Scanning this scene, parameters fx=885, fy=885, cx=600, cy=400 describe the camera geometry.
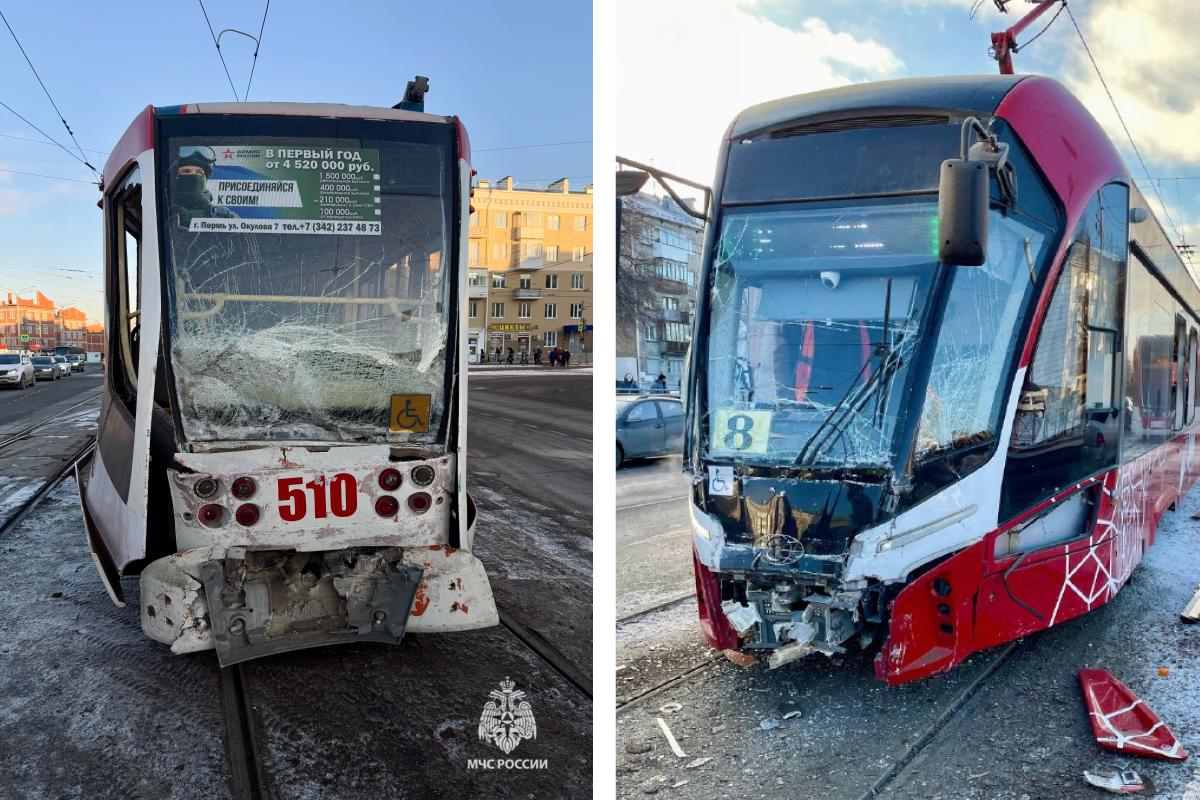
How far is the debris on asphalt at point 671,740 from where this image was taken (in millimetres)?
3676

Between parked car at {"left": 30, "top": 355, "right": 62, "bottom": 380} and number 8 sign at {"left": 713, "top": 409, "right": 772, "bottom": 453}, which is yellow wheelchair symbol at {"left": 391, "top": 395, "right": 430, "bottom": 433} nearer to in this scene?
number 8 sign at {"left": 713, "top": 409, "right": 772, "bottom": 453}

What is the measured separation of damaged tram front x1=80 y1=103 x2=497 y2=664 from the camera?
397 cm

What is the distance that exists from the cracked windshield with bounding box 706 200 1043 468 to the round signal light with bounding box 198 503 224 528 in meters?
2.23

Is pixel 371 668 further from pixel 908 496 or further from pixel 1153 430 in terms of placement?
pixel 1153 430

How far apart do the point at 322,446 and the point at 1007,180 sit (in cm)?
328

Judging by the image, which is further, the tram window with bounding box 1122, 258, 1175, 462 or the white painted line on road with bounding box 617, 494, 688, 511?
the white painted line on road with bounding box 617, 494, 688, 511

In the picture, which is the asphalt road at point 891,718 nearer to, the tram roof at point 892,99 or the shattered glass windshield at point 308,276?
the shattered glass windshield at point 308,276

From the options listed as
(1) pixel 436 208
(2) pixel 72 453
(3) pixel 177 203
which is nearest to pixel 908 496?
(1) pixel 436 208

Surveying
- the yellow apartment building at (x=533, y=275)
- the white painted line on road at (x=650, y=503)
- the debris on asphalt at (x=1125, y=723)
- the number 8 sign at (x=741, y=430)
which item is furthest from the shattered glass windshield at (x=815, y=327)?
the yellow apartment building at (x=533, y=275)

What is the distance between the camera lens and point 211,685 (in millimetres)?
4000

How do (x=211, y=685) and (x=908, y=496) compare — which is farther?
(x=211, y=685)

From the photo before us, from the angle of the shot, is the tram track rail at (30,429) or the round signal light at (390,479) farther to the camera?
the tram track rail at (30,429)

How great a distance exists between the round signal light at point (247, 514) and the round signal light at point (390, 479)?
55 cm

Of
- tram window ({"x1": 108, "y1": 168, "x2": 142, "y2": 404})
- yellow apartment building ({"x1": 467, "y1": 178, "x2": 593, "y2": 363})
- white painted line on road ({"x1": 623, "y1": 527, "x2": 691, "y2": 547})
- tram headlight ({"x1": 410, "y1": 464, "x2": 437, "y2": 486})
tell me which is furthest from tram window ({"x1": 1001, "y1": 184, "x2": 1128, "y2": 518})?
yellow apartment building ({"x1": 467, "y1": 178, "x2": 593, "y2": 363})
